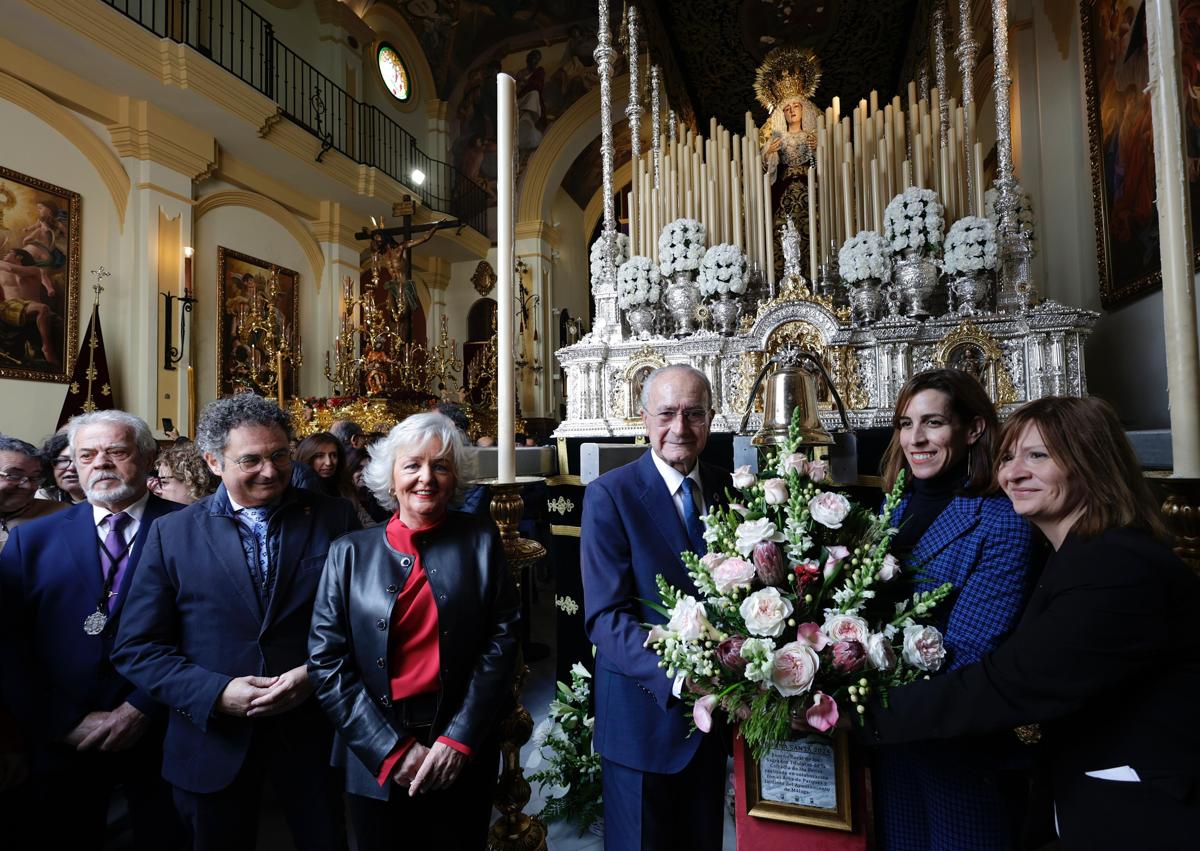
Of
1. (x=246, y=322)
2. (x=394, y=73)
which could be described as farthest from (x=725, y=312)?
(x=394, y=73)

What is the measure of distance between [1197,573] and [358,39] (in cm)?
1451

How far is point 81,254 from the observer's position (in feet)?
25.5

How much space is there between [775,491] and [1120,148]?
608 centimetres

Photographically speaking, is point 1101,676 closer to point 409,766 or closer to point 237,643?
point 409,766

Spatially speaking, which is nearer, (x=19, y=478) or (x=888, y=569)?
(x=888, y=569)

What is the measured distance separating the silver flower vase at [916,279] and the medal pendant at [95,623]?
204 inches

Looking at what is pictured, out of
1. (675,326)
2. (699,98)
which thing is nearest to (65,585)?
(675,326)

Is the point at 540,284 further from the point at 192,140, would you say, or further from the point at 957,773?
the point at 957,773

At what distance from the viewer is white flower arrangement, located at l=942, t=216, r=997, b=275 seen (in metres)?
4.84

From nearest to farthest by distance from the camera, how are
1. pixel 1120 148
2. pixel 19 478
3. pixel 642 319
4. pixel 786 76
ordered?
pixel 19 478
pixel 1120 148
pixel 642 319
pixel 786 76

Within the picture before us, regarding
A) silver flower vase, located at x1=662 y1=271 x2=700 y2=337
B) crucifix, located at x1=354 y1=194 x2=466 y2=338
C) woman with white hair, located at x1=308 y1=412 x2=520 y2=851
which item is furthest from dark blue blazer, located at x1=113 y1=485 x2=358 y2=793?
crucifix, located at x1=354 y1=194 x2=466 y2=338

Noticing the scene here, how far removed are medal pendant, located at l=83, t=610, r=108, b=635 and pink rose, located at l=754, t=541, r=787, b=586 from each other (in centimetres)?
200

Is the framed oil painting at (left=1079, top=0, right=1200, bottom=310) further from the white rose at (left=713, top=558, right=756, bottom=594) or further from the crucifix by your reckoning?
the crucifix

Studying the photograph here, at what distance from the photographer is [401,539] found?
70.5 inches
